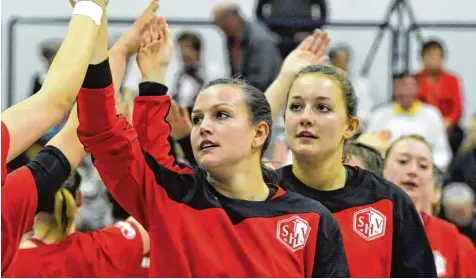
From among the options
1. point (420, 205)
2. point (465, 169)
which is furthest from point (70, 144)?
point (465, 169)

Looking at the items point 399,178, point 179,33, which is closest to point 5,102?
point 179,33

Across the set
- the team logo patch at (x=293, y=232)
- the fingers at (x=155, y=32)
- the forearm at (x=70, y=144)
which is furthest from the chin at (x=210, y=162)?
the fingers at (x=155, y=32)

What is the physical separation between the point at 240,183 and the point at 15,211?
77cm

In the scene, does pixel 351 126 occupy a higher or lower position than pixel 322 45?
lower

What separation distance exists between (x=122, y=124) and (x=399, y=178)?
1968 mm

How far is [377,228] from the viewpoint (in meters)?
3.48

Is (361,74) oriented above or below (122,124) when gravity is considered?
below

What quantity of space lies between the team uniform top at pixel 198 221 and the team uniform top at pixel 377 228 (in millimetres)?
313

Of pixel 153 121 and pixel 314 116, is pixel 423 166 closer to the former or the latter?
pixel 314 116

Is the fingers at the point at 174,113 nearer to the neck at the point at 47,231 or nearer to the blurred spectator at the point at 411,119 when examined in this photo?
the neck at the point at 47,231

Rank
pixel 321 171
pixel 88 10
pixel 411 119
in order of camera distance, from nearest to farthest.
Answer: pixel 88 10, pixel 321 171, pixel 411 119

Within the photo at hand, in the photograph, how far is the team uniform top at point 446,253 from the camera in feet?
14.4

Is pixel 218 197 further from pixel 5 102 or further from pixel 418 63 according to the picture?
pixel 418 63

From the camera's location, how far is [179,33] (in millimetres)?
8609
